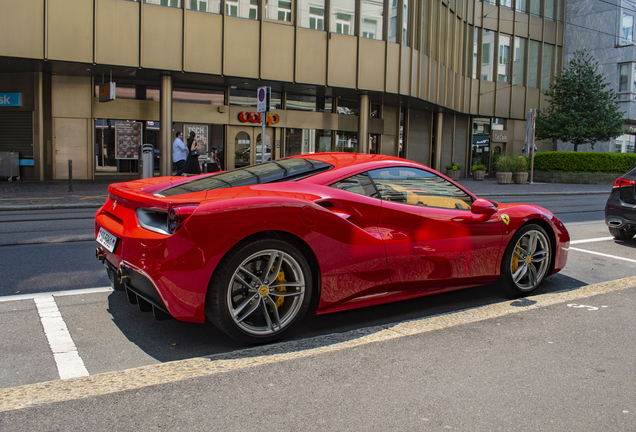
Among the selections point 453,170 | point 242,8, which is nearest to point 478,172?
point 453,170

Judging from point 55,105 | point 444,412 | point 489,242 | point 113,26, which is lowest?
point 444,412

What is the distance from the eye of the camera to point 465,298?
195 inches

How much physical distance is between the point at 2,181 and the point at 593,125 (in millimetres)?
28631

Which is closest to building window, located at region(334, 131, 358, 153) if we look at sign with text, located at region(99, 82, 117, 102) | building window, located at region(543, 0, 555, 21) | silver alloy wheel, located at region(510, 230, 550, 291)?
sign with text, located at region(99, 82, 117, 102)

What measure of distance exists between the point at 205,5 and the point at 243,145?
5.64 metres

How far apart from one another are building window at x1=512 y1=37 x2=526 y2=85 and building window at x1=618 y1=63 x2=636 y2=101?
9958mm

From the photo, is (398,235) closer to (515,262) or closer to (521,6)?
(515,262)

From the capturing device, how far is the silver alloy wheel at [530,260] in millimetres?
4910

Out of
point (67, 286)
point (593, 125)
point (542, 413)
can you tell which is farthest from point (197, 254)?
point (593, 125)

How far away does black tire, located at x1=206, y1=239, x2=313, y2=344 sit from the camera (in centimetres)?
339

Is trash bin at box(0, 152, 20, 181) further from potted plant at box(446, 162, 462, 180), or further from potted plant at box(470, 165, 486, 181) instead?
potted plant at box(470, 165, 486, 181)

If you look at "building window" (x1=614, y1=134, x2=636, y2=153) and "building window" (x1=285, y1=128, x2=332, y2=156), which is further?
"building window" (x1=614, y1=134, x2=636, y2=153)

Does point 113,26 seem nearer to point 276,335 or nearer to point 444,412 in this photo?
point 276,335

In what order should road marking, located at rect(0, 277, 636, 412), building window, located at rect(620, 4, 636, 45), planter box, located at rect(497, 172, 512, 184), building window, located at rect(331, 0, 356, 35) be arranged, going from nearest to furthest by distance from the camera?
road marking, located at rect(0, 277, 636, 412), building window, located at rect(331, 0, 356, 35), planter box, located at rect(497, 172, 512, 184), building window, located at rect(620, 4, 636, 45)
